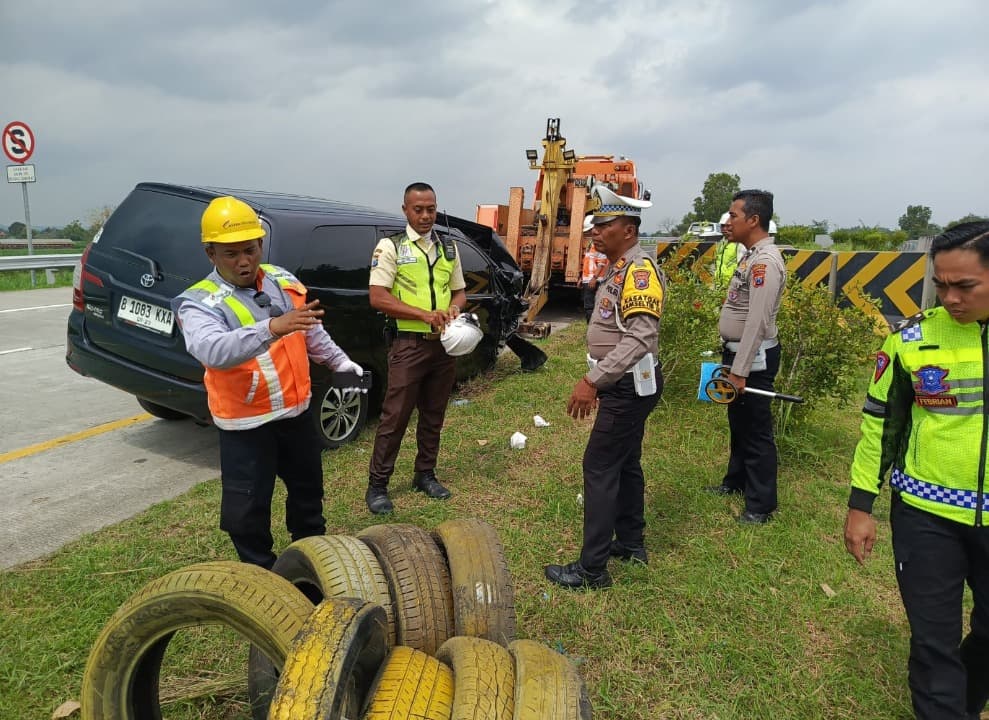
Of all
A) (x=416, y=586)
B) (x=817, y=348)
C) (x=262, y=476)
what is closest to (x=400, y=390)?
(x=262, y=476)

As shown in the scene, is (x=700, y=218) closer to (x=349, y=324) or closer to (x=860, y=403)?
(x=860, y=403)

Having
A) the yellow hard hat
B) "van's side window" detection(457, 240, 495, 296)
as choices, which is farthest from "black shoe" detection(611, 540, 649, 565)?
"van's side window" detection(457, 240, 495, 296)

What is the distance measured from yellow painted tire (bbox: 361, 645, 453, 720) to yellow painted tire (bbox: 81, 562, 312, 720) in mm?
284

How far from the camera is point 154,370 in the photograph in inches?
157

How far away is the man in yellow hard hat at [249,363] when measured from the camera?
2266mm

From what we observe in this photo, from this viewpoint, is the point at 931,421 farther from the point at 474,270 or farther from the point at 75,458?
the point at 75,458

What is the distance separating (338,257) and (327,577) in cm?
285

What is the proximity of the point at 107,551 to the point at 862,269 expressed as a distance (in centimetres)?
947

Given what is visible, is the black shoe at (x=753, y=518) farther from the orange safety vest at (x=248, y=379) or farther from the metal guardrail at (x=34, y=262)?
the metal guardrail at (x=34, y=262)

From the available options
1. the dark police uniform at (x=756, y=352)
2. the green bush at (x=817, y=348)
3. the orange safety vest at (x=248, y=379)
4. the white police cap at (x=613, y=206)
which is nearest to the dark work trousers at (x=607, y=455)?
the white police cap at (x=613, y=206)

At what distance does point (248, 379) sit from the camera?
7.80 ft

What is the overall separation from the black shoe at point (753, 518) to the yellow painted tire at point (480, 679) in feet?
7.82

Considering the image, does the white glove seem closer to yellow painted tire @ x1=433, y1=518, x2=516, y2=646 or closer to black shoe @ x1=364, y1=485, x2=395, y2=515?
yellow painted tire @ x1=433, y1=518, x2=516, y2=646

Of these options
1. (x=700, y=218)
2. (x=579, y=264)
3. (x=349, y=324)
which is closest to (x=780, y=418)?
(x=349, y=324)
